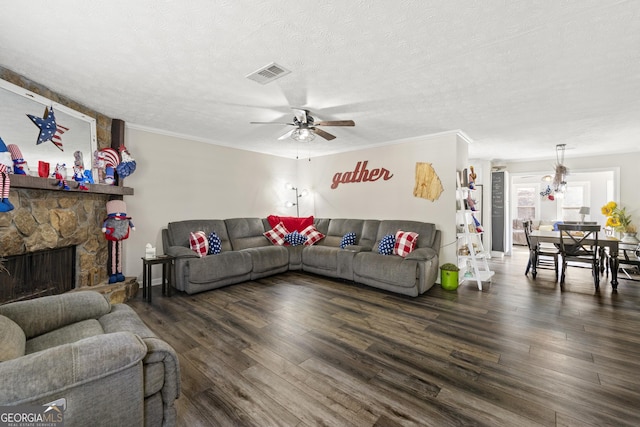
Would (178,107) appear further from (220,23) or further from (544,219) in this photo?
(544,219)

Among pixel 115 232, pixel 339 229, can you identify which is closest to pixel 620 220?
pixel 339 229

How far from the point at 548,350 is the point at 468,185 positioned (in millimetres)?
2767

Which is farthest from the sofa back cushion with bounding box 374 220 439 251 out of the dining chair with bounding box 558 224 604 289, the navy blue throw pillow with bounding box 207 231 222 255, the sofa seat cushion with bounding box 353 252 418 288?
the navy blue throw pillow with bounding box 207 231 222 255

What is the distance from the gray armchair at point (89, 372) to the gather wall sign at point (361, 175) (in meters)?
4.38

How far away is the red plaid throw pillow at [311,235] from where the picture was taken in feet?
18.0

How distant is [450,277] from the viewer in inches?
162

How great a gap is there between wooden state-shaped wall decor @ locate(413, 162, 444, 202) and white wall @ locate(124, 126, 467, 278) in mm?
73

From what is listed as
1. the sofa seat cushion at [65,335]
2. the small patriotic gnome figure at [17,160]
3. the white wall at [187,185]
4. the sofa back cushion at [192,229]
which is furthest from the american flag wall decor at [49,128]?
the sofa seat cushion at [65,335]

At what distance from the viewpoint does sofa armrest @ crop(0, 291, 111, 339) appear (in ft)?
5.41

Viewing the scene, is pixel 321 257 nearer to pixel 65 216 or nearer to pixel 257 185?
pixel 257 185

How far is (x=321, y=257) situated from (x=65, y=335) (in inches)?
137

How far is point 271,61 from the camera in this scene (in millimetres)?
2289

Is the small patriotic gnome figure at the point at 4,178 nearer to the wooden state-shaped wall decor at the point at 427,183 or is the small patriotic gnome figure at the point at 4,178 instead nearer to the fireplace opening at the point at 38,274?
the fireplace opening at the point at 38,274

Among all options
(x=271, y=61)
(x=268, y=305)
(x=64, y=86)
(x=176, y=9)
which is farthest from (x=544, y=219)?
(x=64, y=86)
